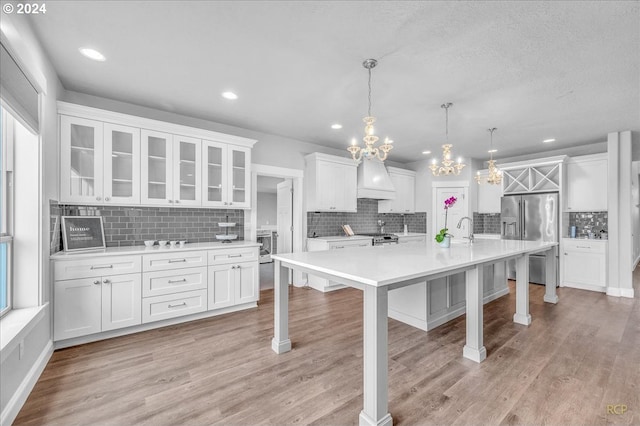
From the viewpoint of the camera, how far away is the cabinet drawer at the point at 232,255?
137 inches

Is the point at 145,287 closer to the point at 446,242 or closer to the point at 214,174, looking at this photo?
the point at 214,174

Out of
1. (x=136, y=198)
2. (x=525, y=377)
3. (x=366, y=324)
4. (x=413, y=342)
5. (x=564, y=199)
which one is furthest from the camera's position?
(x=564, y=199)

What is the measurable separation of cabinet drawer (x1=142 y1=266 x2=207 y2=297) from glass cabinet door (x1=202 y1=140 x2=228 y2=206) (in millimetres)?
903

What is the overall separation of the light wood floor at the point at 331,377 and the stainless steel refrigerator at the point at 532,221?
6.45 ft

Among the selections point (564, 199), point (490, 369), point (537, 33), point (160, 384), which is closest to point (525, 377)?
point (490, 369)

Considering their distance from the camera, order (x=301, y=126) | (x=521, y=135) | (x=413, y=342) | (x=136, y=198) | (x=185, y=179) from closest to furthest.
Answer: (x=413, y=342)
(x=136, y=198)
(x=185, y=179)
(x=301, y=126)
(x=521, y=135)

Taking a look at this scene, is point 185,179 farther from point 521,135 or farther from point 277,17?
point 521,135

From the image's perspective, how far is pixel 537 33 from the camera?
2.05 m

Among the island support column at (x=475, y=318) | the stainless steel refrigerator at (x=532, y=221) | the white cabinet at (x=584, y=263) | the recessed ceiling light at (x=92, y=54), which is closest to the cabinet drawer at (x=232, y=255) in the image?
the recessed ceiling light at (x=92, y=54)

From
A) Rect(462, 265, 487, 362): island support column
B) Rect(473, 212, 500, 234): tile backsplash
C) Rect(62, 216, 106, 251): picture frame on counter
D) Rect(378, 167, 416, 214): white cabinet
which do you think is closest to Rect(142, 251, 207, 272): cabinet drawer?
Rect(62, 216, 106, 251): picture frame on counter

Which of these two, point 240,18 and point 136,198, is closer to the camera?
point 240,18

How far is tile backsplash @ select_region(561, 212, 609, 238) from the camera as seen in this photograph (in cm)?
525

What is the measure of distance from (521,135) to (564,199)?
165 centimetres

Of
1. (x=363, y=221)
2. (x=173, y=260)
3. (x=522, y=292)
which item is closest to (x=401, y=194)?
(x=363, y=221)
